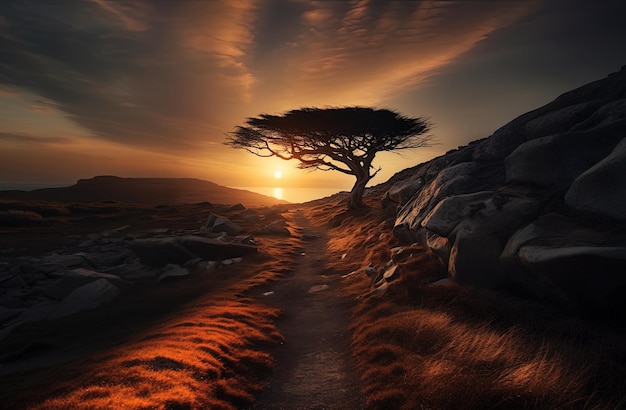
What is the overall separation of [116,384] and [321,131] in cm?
3336

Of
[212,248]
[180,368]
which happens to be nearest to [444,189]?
[180,368]

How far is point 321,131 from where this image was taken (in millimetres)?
37094

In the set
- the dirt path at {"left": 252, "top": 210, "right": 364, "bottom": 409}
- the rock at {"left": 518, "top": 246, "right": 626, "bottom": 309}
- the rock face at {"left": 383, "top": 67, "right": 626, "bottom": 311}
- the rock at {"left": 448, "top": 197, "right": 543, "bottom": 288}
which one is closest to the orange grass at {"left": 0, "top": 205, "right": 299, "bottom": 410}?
the dirt path at {"left": 252, "top": 210, "right": 364, "bottom": 409}

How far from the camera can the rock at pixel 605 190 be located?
8.38 meters

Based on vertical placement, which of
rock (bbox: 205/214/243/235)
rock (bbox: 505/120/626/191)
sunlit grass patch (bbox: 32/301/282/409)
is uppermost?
rock (bbox: 505/120/626/191)

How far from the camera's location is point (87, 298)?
16.6 m

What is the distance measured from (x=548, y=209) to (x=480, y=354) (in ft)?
20.7

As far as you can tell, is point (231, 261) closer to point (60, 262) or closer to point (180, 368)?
point (60, 262)

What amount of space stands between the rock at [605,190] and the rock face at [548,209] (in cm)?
Result: 2

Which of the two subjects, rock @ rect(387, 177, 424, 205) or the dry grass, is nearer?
the dry grass

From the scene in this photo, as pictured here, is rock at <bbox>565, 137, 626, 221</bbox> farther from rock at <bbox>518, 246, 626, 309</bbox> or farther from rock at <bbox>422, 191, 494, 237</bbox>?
rock at <bbox>422, 191, 494, 237</bbox>

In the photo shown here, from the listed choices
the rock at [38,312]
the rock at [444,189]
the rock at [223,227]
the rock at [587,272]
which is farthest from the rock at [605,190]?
the rock at [223,227]

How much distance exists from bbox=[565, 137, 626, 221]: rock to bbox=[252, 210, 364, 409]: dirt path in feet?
28.2

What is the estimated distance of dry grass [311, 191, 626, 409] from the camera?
5.43 metres
